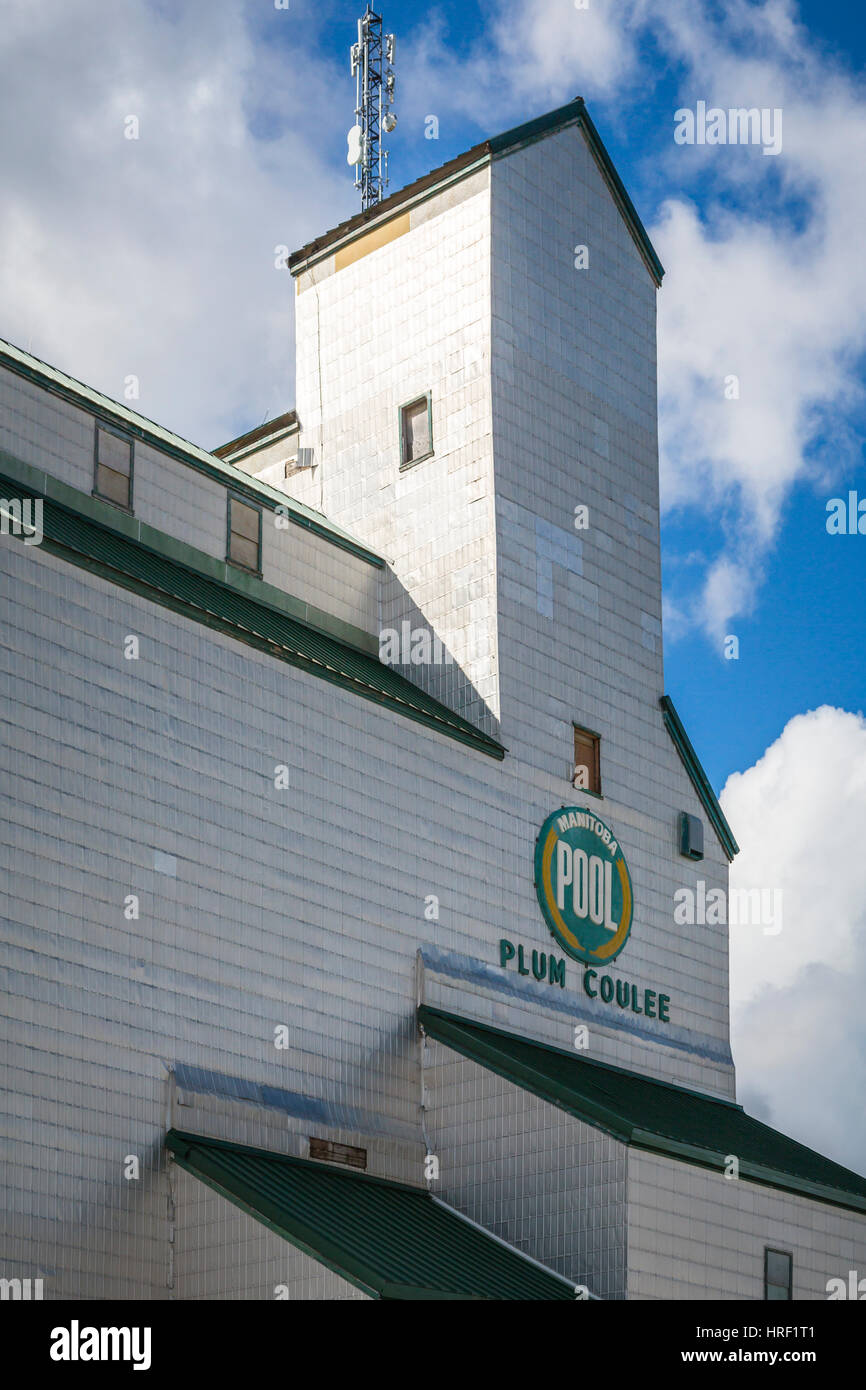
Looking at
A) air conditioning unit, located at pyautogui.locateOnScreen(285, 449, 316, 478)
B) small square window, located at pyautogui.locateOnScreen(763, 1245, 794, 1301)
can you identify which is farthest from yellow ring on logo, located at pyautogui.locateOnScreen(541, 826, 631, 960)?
air conditioning unit, located at pyautogui.locateOnScreen(285, 449, 316, 478)

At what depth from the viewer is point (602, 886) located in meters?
38.1

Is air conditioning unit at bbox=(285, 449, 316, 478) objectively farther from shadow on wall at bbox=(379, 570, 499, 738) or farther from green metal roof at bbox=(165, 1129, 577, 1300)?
green metal roof at bbox=(165, 1129, 577, 1300)

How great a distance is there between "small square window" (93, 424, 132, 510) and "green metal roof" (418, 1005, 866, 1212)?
10.8 metres

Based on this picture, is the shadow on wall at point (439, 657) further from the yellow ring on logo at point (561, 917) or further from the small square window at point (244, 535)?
the small square window at point (244, 535)

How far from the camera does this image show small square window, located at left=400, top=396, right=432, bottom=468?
40.2 metres

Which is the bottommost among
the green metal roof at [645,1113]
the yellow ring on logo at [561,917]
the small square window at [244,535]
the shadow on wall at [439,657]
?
the green metal roof at [645,1113]

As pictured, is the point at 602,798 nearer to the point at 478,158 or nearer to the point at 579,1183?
the point at 579,1183

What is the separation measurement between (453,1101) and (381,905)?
3.62m

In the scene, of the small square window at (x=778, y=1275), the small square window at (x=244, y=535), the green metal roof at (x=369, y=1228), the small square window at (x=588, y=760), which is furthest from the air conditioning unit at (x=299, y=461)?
the small square window at (x=778, y=1275)

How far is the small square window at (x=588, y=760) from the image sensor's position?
38.8 metres

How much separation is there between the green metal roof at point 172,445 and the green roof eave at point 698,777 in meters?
7.43

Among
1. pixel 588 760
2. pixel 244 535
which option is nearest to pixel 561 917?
pixel 588 760

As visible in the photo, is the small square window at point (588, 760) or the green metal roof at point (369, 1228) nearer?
the green metal roof at point (369, 1228)

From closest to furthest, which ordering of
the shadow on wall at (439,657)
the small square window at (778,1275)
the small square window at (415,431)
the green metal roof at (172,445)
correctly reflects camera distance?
1. the small square window at (778,1275)
2. the green metal roof at (172,445)
3. the shadow on wall at (439,657)
4. the small square window at (415,431)
